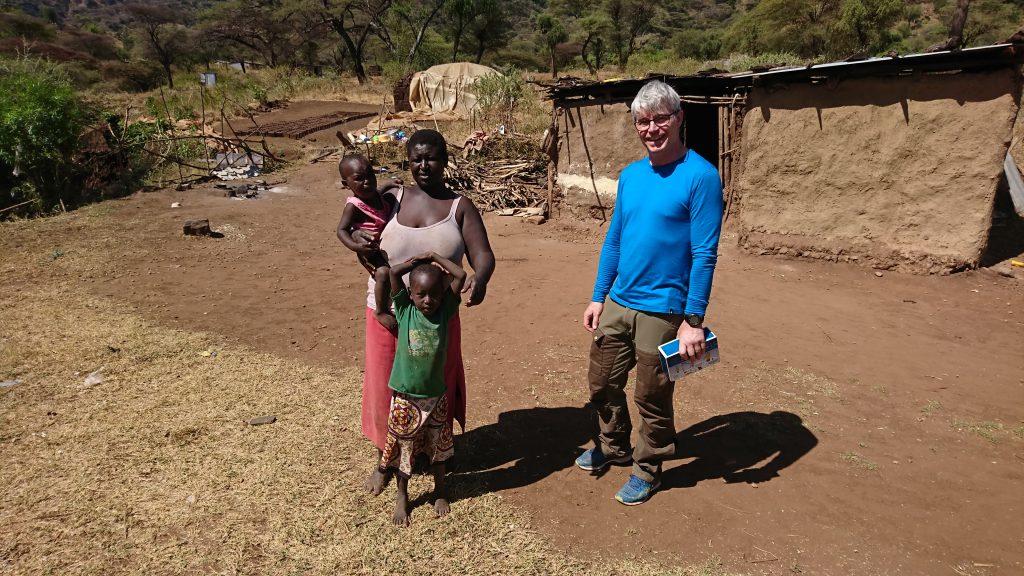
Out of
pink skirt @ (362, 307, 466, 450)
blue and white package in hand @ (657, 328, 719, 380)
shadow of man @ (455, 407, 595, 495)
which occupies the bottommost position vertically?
shadow of man @ (455, 407, 595, 495)

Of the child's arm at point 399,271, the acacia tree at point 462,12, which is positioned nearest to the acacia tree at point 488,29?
the acacia tree at point 462,12

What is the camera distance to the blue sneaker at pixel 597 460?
311cm

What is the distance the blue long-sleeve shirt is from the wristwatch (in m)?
0.02

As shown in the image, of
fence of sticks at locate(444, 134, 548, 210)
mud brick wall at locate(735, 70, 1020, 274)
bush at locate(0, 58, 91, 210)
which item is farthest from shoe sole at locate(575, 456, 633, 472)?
bush at locate(0, 58, 91, 210)

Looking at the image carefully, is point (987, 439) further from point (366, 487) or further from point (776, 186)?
point (776, 186)

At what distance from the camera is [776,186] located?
22.9 feet

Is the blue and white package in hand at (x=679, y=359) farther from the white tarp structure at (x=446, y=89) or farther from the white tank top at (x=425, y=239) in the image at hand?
the white tarp structure at (x=446, y=89)

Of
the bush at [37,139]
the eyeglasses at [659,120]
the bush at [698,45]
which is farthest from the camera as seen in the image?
the bush at [698,45]

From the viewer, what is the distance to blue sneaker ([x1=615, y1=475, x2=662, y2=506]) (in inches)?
112

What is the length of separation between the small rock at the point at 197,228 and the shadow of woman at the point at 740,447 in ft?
23.8

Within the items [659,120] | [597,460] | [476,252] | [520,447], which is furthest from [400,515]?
[659,120]

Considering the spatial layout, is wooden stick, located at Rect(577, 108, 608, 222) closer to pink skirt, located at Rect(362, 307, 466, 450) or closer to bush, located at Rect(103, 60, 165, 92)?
pink skirt, located at Rect(362, 307, 466, 450)

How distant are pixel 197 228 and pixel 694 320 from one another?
7803 mm

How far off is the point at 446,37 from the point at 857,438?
3724cm
